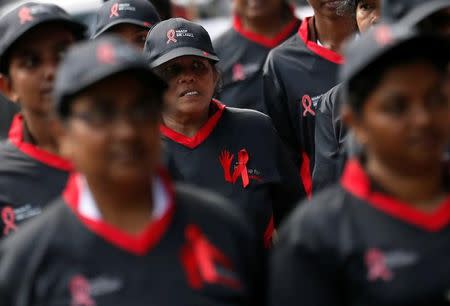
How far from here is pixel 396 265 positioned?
3762mm

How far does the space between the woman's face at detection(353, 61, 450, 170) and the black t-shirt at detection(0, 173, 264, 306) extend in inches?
24.3

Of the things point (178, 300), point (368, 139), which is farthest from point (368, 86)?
point (178, 300)

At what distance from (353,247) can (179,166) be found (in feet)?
7.32

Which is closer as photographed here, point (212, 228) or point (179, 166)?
point (212, 228)

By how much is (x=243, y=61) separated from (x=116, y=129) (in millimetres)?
4459

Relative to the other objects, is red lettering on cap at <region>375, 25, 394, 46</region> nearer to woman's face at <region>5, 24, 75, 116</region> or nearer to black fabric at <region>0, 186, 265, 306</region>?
black fabric at <region>0, 186, 265, 306</region>

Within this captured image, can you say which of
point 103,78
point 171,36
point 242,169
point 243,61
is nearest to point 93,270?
point 103,78

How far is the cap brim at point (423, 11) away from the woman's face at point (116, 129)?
1.16 metres

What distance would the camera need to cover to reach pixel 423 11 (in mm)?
4535

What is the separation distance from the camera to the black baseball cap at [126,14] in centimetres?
715

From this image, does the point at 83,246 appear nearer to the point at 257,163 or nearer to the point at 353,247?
the point at 353,247

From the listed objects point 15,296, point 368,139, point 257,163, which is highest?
point 368,139

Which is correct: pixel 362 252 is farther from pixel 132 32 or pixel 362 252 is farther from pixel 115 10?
pixel 115 10

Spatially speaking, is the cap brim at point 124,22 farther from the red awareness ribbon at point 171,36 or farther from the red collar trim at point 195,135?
the red collar trim at point 195,135
